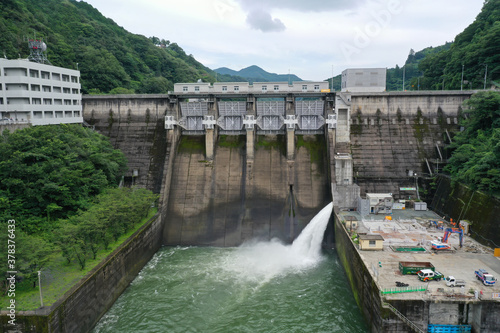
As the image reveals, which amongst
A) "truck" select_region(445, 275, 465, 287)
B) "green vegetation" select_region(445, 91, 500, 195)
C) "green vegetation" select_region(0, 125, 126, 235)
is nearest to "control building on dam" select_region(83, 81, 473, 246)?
"green vegetation" select_region(445, 91, 500, 195)

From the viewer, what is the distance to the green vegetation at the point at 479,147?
21.7m

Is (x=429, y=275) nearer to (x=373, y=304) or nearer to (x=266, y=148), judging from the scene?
(x=373, y=304)

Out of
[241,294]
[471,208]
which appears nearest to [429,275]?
[471,208]

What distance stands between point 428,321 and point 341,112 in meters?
22.1

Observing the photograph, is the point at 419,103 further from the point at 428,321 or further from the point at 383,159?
the point at 428,321

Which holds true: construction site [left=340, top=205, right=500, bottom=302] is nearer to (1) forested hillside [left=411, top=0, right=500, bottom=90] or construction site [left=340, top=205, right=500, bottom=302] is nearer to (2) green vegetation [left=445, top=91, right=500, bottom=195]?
(2) green vegetation [left=445, top=91, right=500, bottom=195]

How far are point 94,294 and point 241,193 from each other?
15.9m

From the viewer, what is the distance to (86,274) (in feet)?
56.0

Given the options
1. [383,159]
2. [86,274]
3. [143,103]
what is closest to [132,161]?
[143,103]

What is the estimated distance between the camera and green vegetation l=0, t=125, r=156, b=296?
1831 centimetres

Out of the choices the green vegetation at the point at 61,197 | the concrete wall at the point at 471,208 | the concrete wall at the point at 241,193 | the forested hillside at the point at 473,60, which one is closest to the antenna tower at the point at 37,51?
the green vegetation at the point at 61,197

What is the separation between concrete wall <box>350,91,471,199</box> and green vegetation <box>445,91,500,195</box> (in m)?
1.95

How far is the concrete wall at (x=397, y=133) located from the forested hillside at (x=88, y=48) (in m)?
33.9

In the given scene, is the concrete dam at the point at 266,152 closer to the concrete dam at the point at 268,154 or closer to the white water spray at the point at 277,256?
the concrete dam at the point at 268,154
